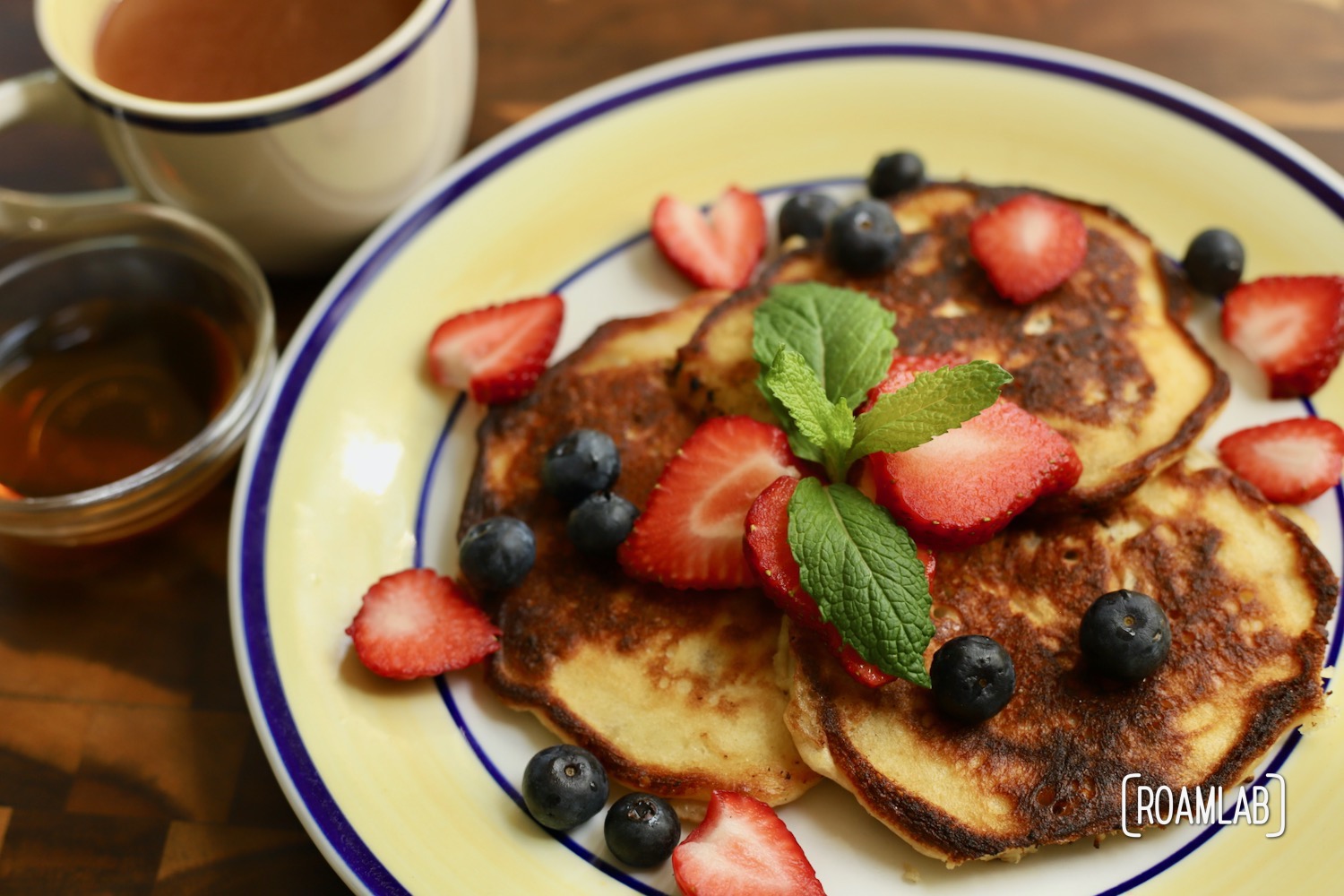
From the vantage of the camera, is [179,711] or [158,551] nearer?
[179,711]

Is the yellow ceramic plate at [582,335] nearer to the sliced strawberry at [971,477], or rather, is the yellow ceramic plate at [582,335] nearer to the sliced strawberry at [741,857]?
the sliced strawberry at [741,857]

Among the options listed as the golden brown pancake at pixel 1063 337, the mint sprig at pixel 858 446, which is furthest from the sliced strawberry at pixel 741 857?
the golden brown pancake at pixel 1063 337

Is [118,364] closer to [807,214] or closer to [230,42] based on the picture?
[230,42]

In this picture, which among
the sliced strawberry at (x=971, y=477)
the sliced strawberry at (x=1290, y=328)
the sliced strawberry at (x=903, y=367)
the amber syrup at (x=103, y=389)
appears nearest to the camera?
the sliced strawberry at (x=971, y=477)

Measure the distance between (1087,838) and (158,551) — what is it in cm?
156

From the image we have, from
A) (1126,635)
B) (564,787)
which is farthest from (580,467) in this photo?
(1126,635)

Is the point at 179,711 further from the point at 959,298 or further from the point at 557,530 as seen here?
the point at 959,298

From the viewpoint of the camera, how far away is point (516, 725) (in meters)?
1.67

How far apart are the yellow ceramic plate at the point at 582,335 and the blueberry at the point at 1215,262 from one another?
60 mm

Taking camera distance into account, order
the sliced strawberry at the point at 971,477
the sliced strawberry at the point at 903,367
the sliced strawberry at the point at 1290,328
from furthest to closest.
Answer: the sliced strawberry at the point at 1290,328 < the sliced strawberry at the point at 903,367 < the sliced strawberry at the point at 971,477

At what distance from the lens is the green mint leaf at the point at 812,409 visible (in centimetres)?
157

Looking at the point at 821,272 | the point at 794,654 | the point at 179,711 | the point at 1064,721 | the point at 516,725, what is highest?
the point at 821,272

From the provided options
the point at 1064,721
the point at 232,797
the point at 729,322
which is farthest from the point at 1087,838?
the point at 232,797

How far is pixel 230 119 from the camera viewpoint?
6.12ft
